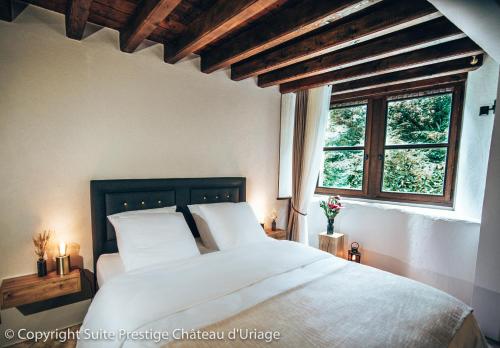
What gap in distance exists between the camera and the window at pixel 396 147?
280cm

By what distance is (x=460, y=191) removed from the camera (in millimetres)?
2602

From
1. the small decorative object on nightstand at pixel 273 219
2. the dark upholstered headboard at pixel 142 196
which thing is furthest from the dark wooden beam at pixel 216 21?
the small decorative object on nightstand at pixel 273 219

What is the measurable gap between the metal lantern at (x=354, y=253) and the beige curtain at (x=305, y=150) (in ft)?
1.79

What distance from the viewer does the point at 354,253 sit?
9.82 feet

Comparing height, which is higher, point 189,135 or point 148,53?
point 148,53

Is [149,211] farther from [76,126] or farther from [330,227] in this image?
[330,227]

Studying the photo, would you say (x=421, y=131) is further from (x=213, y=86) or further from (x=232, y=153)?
(x=213, y=86)

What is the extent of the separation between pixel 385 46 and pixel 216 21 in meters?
1.29

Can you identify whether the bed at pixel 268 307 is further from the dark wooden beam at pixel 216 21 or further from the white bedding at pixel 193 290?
the dark wooden beam at pixel 216 21

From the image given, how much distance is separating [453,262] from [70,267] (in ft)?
11.1

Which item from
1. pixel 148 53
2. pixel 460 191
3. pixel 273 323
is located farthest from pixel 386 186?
pixel 148 53

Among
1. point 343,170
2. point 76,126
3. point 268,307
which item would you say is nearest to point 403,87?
point 343,170

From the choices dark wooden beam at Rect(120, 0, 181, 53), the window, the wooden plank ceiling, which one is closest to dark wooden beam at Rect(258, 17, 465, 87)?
the wooden plank ceiling

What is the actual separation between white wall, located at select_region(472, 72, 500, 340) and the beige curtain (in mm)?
1575
